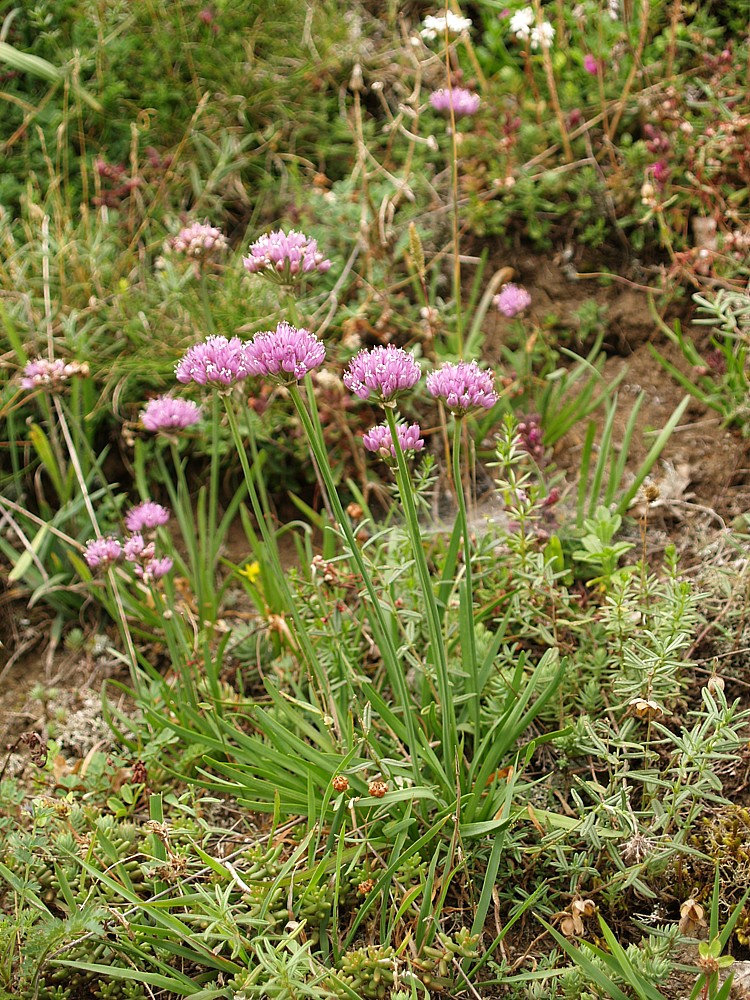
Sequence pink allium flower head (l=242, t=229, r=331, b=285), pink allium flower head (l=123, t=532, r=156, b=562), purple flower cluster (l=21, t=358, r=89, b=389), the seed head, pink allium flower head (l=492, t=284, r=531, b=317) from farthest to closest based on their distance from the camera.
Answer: pink allium flower head (l=492, t=284, r=531, b=317)
purple flower cluster (l=21, t=358, r=89, b=389)
pink allium flower head (l=123, t=532, r=156, b=562)
pink allium flower head (l=242, t=229, r=331, b=285)
the seed head

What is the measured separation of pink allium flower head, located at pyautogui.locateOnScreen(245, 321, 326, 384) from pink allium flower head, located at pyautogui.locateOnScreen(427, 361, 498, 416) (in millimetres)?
240

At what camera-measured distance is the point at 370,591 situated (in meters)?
1.72

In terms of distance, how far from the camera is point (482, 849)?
188 centimetres

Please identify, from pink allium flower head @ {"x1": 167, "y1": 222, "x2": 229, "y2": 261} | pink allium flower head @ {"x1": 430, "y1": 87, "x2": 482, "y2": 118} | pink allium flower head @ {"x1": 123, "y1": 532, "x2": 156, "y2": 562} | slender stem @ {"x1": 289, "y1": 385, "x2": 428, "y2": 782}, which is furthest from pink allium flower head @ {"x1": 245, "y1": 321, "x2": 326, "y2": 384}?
pink allium flower head @ {"x1": 430, "y1": 87, "x2": 482, "y2": 118}

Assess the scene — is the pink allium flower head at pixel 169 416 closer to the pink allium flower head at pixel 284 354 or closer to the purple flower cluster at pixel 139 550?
the purple flower cluster at pixel 139 550

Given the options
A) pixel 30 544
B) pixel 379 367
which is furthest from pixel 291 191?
pixel 379 367

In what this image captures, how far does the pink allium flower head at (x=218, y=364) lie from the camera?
1.80 meters

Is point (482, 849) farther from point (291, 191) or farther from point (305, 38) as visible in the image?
point (305, 38)

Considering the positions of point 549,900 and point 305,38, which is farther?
point 305,38

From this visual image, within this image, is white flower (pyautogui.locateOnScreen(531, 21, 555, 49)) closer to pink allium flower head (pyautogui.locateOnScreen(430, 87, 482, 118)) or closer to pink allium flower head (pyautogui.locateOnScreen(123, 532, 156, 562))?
pink allium flower head (pyautogui.locateOnScreen(430, 87, 482, 118))

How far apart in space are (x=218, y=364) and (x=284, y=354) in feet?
0.95

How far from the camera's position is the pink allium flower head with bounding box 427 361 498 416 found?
161 cm

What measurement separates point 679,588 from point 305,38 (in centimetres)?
303

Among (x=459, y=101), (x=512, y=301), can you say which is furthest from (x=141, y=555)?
(x=459, y=101)
